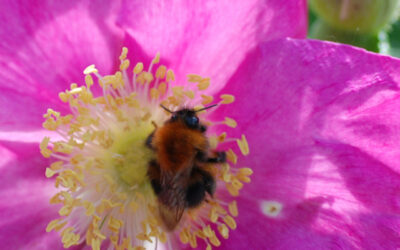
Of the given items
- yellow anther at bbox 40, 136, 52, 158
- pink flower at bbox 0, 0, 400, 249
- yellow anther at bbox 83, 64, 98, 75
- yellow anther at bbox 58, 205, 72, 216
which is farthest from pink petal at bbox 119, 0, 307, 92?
yellow anther at bbox 58, 205, 72, 216

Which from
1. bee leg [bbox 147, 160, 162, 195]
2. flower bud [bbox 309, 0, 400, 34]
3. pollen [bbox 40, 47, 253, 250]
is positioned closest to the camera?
bee leg [bbox 147, 160, 162, 195]

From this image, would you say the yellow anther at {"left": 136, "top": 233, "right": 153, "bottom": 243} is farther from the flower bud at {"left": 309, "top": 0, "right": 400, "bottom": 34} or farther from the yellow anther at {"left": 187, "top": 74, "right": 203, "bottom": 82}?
the flower bud at {"left": 309, "top": 0, "right": 400, "bottom": 34}

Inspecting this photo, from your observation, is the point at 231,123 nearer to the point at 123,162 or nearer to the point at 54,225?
the point at 123,162

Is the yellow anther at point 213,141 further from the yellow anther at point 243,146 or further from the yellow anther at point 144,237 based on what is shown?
the yellow anther at point 144,237

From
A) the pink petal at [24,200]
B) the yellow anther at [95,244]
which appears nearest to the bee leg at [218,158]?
the yellow anther at [95,244]

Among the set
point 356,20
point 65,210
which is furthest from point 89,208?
point 356,20

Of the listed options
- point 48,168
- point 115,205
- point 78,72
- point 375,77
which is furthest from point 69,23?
point 375,77
